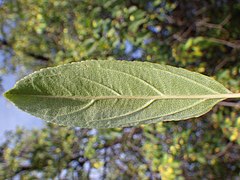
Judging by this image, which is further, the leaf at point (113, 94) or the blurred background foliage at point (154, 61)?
the blurred background foliage at point (154, 61)

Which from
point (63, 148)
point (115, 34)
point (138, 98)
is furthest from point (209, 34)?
point (138, 98)

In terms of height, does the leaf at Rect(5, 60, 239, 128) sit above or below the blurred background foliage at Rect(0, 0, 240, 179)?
below

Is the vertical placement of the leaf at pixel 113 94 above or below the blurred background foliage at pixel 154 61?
below

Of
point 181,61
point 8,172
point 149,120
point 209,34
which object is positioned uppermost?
point 209,34

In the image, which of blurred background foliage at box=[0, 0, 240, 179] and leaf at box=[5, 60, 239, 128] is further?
blurred background foliage at box=[0, 0, 240, 179]

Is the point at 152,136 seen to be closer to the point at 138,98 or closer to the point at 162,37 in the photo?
the point at 162,37
